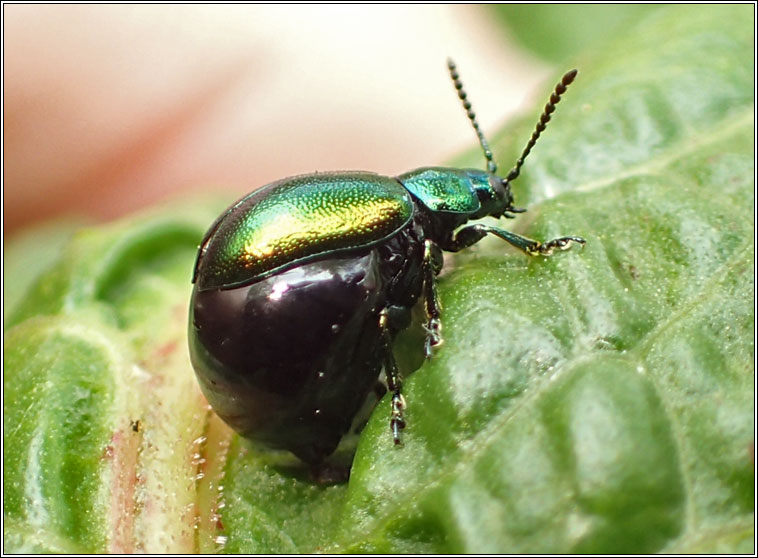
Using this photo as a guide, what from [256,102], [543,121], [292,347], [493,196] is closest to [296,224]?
[292,347]

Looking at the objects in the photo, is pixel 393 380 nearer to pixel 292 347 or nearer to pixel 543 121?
pixel 292 347

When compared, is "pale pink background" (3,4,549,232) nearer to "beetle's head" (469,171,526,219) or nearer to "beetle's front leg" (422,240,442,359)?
"beetle's head" (469,171,526,219)

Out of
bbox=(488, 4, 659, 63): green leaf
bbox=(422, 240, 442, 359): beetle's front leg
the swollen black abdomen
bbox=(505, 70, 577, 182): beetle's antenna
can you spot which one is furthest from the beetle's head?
bbox=(488, 4, 659, 63): green leaf

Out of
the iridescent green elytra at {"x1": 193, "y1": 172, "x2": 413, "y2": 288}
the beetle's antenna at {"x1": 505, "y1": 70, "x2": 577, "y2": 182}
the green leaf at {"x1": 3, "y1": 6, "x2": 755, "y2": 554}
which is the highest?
the iridescent green elytra at {"x1": 193, "y1": 172, "x2": 413, "y2": 288}

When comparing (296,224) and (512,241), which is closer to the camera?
(296,224)

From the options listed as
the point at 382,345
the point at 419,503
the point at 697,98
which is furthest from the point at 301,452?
the point at 697,98

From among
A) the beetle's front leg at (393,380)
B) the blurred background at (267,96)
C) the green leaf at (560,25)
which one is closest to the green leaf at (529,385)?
the beetle's front leg at (393,380)

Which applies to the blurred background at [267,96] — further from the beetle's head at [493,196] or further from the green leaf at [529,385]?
the beetle's head at [493,196]
